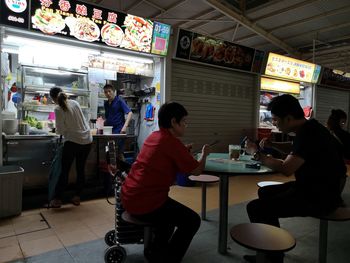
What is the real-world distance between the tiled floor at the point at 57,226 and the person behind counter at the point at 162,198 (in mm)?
1296

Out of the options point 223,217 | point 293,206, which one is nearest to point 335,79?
point 223,217

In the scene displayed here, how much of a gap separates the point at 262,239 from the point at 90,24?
4079mm

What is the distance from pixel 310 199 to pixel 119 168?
1.62m

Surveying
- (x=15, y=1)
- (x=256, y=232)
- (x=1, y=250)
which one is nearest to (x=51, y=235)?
(x=1, y=250)

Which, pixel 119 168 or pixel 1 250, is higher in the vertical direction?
pixel 119 168

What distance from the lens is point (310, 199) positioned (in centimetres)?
210

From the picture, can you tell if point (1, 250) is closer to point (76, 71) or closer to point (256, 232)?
point (256, 232)

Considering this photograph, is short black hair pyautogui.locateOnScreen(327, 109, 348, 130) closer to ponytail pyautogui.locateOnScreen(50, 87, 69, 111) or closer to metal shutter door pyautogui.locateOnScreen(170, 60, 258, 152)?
metal shutter door pyautogui.locateOnScreen(170, 60, 258, 152)

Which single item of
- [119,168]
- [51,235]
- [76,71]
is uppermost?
[76,71]

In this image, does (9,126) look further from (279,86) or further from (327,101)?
(327,101)

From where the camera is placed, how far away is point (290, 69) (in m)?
8.01

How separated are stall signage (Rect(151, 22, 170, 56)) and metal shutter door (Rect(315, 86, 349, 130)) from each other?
21.5ft

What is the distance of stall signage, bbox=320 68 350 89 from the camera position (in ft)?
30.4

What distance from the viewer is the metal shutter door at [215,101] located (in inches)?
234
